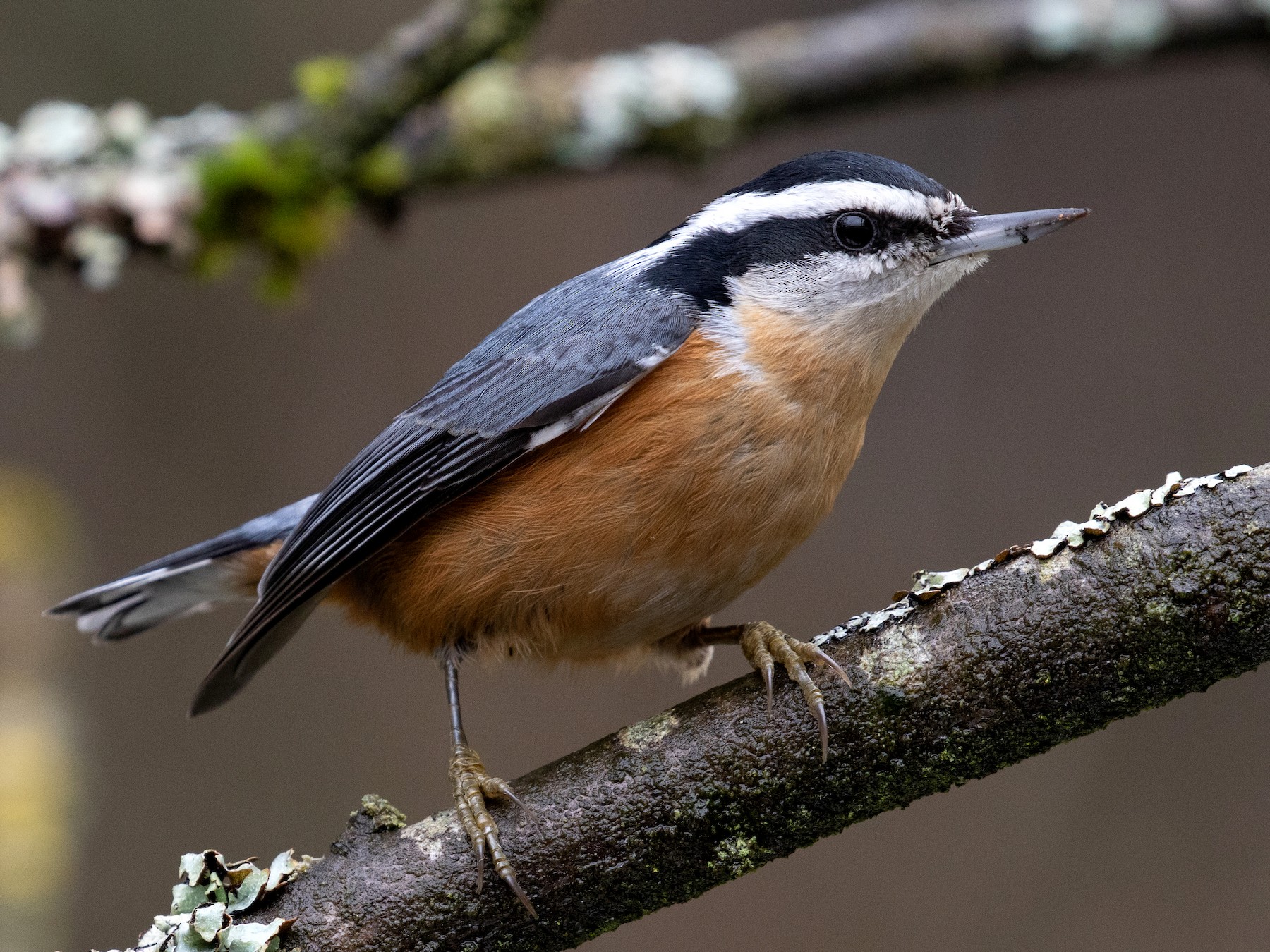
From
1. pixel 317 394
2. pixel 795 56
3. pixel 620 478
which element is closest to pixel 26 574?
pixel 317 394

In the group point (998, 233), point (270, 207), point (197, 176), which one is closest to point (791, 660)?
point (998, 233)

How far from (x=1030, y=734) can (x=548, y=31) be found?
3891 mm

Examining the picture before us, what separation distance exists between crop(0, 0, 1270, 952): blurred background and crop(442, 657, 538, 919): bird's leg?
3.98ft

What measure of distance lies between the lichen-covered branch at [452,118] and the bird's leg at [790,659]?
1.39m

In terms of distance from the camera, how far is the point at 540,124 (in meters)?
3.05

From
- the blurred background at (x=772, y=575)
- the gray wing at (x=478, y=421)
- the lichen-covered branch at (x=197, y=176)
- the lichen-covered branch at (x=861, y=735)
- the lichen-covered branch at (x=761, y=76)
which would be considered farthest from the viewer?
the blurred background at (x=772, y=575)

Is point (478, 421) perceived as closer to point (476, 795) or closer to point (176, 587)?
point (476, 795)

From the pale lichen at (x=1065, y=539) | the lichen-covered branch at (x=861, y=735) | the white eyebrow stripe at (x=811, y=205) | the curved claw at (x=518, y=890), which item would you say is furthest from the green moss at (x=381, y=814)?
the white eyebrow stripe at (x=811, y=205)

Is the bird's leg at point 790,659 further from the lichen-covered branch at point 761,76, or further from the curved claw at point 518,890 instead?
the lichen-covered branch at point 761,76

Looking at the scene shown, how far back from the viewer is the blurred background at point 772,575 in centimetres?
371

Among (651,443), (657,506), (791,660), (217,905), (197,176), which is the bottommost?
(217,905)

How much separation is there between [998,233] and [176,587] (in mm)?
2002

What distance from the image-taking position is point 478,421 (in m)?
2.33

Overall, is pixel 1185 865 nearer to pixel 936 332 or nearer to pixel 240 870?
pixel 936 332
